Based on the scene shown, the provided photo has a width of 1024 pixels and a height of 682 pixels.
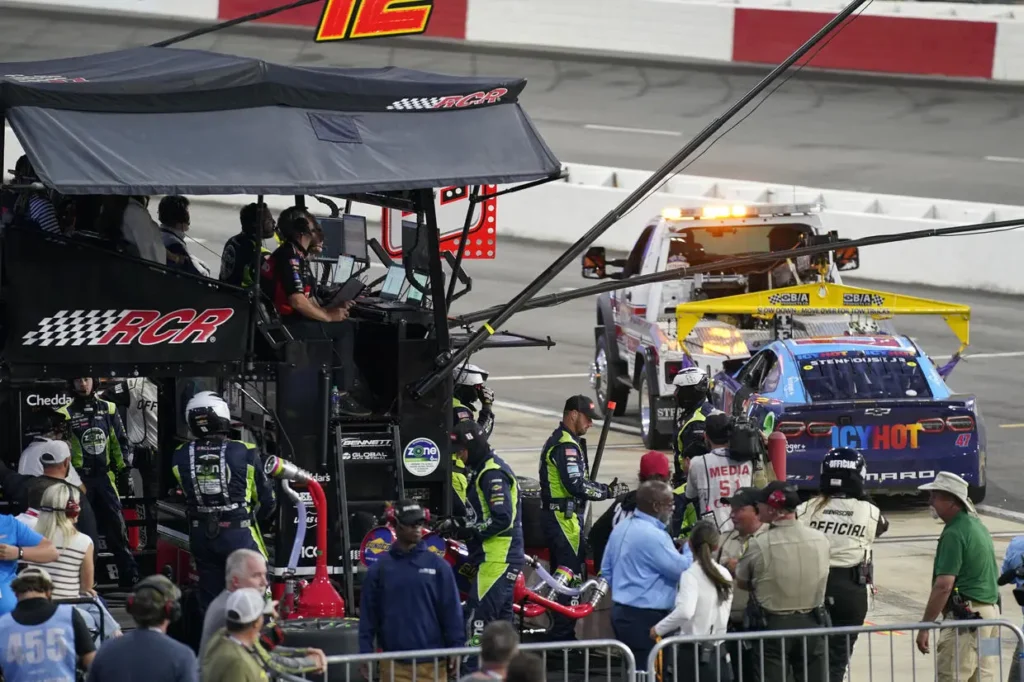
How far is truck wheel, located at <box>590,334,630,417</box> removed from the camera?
69.1 feet

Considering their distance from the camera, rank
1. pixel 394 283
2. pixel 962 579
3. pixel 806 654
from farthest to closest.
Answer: pixel 394 283, pixel 962 579, pixel 806 654

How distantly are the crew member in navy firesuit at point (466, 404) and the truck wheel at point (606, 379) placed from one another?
6.20m

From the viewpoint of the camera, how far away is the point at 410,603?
9.73m

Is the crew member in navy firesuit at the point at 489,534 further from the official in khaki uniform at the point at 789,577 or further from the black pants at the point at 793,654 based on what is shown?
the black pants at the point at 793,654

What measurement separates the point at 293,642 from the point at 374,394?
320 cm

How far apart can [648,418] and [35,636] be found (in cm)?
1164

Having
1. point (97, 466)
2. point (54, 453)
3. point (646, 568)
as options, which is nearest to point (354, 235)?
point (97, 466)

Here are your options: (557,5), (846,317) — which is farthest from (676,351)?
(557,5)

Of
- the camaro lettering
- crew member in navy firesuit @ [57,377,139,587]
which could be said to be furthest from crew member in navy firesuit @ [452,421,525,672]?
the camaro lettering

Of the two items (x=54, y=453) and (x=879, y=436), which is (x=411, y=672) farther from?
(x=879, y=436)

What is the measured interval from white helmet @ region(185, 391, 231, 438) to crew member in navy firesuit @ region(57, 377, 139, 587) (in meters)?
1.88

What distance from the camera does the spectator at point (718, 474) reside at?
12484 millimetres

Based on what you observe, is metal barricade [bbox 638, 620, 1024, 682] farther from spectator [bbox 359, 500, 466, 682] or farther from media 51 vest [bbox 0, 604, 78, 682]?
media 51 vest [bbox 0, 604, 78, 682]

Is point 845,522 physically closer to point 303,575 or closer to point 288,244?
point 303,575
